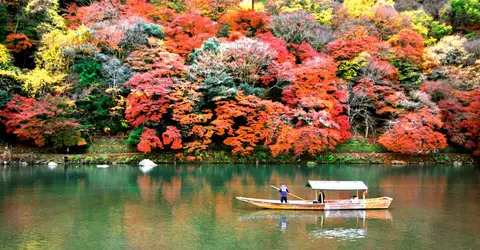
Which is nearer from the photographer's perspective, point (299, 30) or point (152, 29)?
point (152, 29)

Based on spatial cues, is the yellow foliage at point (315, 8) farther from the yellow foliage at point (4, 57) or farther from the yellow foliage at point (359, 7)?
the yellow foliage at point (4, 57)

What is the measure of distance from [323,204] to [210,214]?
21.5 feet

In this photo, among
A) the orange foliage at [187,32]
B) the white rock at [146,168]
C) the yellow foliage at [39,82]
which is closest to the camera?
the white rock at [146,168]

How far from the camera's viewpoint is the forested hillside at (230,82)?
144 feet

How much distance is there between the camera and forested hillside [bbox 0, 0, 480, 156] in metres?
43.8

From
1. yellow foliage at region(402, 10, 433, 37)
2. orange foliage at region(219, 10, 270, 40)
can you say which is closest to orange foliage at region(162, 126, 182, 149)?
orange foliage at region(219, 10, 270, 40)

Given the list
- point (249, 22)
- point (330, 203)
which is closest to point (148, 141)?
point (249, 22)

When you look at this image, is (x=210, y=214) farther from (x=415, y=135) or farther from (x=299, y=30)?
(x=299, y=30)

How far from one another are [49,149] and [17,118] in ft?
15.0

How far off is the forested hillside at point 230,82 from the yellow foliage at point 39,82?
13 cm

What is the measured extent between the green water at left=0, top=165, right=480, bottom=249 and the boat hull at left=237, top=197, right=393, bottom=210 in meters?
0.50

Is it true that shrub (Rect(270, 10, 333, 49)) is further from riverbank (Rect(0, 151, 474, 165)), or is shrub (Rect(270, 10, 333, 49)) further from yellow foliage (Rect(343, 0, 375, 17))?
riverbank (Rect(0, 151, 474, 165))

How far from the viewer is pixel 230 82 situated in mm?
45312

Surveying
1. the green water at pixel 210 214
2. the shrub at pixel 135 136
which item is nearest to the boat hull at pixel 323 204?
the green water at pixel 210 214
